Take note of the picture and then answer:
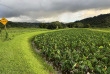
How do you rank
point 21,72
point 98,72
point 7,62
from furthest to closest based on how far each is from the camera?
point 7,62, point 21,72, point 98,72

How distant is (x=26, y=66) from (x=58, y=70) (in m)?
2.58

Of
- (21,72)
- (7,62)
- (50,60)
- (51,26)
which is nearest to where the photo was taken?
(21,72)

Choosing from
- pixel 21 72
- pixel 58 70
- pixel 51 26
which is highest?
pixel 51 26

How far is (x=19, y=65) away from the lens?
6258 millimetres

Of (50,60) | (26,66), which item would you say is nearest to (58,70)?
(50,60)

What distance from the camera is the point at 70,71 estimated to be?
5641 millimetres

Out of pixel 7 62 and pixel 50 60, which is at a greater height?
pixel 7 62

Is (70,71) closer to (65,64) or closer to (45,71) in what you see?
(65,64)

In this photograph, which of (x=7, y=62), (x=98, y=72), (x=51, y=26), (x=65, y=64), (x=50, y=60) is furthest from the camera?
(x=51, y=26)

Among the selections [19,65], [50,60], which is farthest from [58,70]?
[19,65]

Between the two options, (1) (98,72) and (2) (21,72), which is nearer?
(1) (98,72)

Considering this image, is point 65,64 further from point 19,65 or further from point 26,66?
point 19,65

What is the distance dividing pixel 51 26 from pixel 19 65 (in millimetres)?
76346

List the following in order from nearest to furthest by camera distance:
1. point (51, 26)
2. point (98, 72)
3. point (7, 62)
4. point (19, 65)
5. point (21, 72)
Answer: point (98, 72) → point (21, 72) → point (19, 65) → point (7, 62) → point (51, 26)
